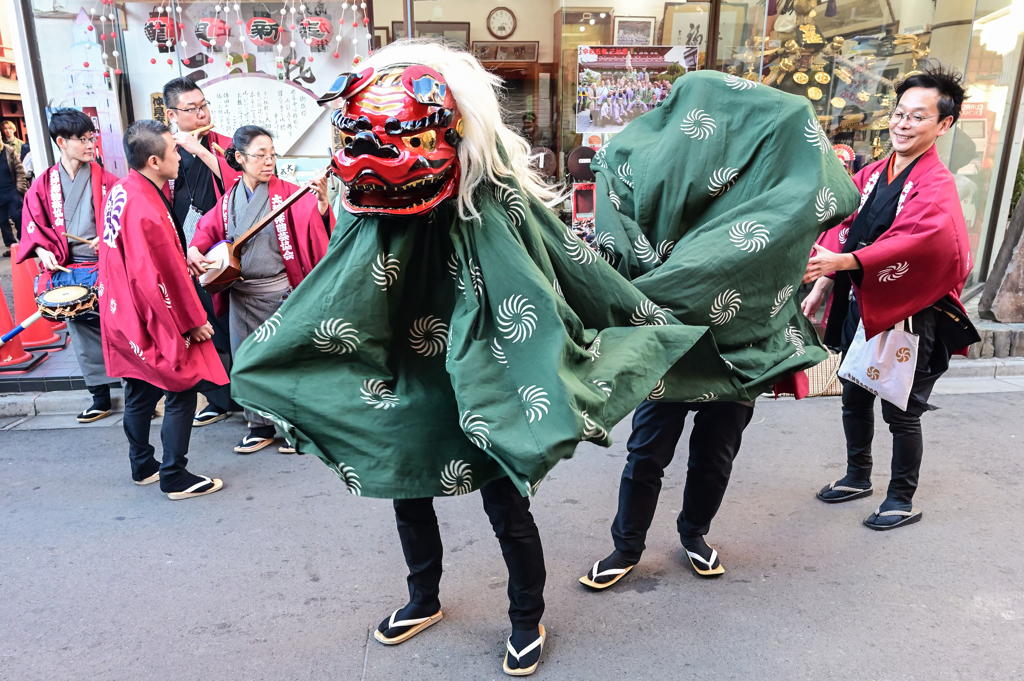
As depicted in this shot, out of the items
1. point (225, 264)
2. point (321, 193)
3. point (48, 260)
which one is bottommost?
point (48, 260)

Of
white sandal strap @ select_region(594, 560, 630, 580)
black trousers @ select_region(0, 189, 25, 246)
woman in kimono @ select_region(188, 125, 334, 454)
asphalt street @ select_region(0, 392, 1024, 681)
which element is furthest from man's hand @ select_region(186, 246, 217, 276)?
black trousers @ select_region(0, 189, 25, 246)

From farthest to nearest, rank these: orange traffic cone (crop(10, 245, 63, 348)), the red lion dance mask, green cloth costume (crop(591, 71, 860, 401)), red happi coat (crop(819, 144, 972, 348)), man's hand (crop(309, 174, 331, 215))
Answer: orange traffic cone (crop(10, 245, 63, 348)) < man's hand (crop(309, 174, 331, 215)) < red happi coat (crop(819, 144, 972, 348)) < green cloth costume (crop(591, 71, 860, 401)) < the red lion dance mask

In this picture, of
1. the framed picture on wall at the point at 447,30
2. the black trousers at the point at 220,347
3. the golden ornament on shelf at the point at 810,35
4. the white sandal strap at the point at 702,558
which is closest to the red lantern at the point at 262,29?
the framed picture on wall at the point at 447,30

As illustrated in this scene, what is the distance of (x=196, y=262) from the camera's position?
3.56m

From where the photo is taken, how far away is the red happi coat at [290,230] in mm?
3756

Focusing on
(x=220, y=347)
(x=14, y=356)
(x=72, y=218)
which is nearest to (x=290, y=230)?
(x=220, y=347)

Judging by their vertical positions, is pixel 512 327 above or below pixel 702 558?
above

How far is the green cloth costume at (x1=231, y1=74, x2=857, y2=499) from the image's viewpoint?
1.68 metres

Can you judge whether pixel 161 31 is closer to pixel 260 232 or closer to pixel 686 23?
pixel 260 232

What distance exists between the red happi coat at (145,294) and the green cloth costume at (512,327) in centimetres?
156

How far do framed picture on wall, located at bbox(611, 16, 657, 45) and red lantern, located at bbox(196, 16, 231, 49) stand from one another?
2.99 meters

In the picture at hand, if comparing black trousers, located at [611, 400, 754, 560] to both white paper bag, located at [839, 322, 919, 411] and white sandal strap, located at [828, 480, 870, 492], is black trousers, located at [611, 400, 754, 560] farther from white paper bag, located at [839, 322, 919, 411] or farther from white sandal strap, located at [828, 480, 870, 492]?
white sandal strap, located at [828, 480, 870, 492]

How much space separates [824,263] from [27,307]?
575 centimetres

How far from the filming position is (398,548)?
291cm
